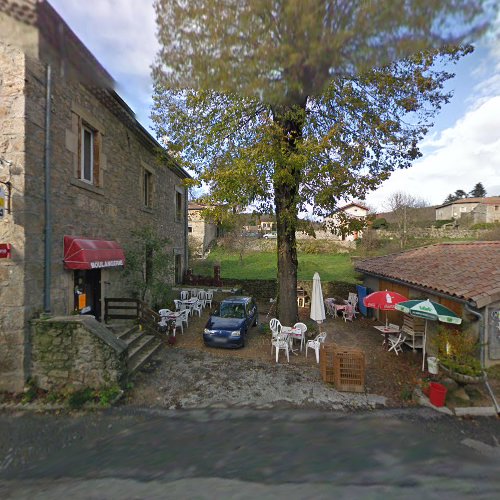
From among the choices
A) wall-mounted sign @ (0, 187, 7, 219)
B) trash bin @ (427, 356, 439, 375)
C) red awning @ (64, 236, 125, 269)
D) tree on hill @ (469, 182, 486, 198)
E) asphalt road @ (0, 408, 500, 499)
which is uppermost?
tree on hill @ (469, 182, 486, 198)

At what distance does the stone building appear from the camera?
5.84 m

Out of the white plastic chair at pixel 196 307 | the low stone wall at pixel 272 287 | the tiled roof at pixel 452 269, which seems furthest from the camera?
the low stone wall at pixel 272 287

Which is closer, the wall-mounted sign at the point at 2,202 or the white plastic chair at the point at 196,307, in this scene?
the wall-mounted sign at the point at 2,202

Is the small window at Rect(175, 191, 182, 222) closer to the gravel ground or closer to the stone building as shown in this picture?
the stone building

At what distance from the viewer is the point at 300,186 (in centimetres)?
959

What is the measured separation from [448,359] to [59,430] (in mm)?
7959

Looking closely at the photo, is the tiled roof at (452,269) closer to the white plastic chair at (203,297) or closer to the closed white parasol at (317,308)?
the closed white parasol at (317,308)

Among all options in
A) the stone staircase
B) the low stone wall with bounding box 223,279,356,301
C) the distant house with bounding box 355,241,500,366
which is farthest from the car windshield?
the distant house with bounding box 355,241,500,366

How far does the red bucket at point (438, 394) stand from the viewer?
607 centimetres

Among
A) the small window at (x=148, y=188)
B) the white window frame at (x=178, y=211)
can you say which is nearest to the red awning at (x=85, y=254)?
the small window at (x=148, y=188)

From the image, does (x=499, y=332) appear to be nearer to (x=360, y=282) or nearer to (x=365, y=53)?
(x=365, y=53)

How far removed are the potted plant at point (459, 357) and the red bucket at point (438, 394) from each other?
0.50 m

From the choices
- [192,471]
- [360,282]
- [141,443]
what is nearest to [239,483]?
[192,471]

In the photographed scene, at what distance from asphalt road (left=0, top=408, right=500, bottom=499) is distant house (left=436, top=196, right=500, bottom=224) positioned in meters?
50.6
